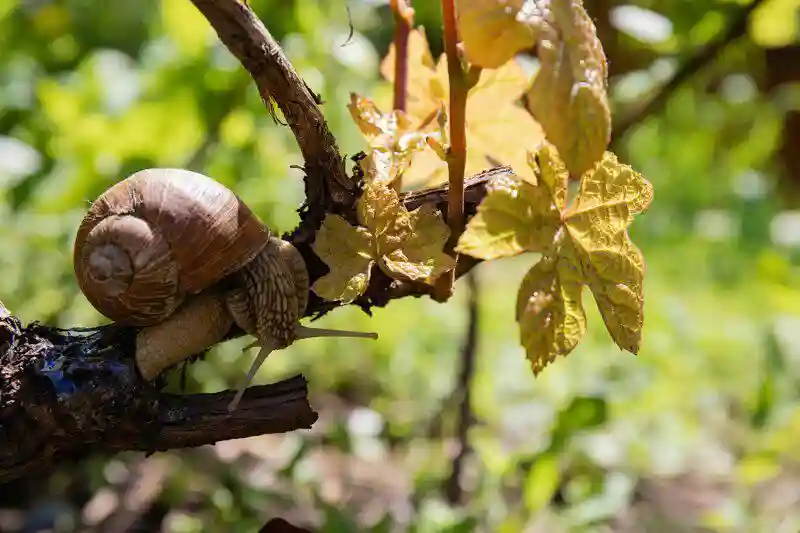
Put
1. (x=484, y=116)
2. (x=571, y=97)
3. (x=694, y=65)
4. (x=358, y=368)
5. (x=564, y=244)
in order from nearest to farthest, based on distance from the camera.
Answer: (x=571, y=97) < (x=564, y=244) < (x=484, y=116) < (x=694, y=65) < (x=358, y=368)

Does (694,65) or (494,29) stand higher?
(494,29)

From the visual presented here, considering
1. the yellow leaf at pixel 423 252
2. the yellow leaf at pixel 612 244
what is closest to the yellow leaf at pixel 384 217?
the yellow leaf at pixel 423 252

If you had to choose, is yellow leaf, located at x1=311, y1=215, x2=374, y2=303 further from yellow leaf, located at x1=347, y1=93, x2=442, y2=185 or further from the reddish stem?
the reddish stem

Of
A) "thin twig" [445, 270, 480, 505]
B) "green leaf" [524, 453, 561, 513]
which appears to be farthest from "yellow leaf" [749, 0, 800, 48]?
"green leaf" [524, 453, 561, 513]

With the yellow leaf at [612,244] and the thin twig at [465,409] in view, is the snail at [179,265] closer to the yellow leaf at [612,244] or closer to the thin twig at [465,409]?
the yellow leaf at [612,244]

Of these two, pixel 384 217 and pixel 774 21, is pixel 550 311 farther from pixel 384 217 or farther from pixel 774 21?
pixel 774 21

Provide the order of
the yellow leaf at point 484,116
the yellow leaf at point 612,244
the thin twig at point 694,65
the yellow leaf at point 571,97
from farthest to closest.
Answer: the thin twig at point 694,65 < the yellow leaf at point 484,116 < the yellow leaf at point 612,244 < the yellow leaf at point 571,97

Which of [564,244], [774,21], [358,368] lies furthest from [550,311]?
[358,368]

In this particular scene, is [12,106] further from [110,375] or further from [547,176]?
[547,176]
